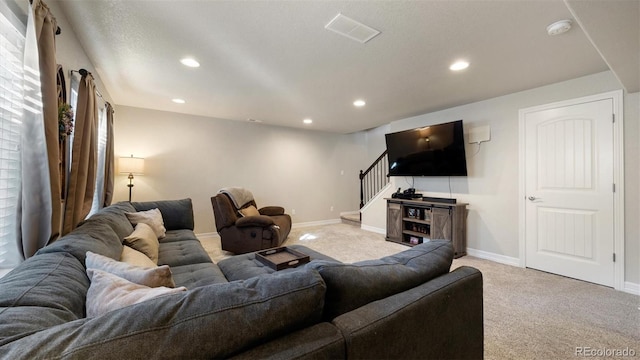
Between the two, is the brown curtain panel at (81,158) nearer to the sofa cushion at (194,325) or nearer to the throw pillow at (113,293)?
the throw pillow at (113,293)

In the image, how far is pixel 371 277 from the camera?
3.28ft

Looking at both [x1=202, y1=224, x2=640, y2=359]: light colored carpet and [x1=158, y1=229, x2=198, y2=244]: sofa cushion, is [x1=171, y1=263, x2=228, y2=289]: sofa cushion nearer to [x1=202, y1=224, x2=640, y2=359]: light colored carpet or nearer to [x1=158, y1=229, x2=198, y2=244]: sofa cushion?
[x1=158, y1=229, x2=198, y2=244]: sofa cushion

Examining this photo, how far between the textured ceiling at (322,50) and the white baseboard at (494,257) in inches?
86.9

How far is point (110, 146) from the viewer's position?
3.46 metres

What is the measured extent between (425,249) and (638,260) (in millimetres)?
2924

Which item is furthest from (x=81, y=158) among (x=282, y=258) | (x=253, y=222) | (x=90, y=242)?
(x=253, y=222)

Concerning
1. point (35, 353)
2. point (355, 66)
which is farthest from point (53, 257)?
point (355, 66)

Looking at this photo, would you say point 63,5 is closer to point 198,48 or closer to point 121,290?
point 198,48

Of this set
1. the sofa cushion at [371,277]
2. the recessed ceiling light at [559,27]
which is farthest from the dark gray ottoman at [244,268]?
the recessed ceiling light at [559,27]

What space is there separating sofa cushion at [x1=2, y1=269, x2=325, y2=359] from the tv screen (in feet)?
12.1

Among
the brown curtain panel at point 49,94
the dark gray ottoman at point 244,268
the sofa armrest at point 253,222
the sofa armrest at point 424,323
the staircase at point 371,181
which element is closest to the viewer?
the sofa armrest at point 424,323

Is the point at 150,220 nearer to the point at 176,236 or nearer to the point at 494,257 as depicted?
the point at 176,236

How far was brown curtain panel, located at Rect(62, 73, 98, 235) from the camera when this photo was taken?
5.99 ft

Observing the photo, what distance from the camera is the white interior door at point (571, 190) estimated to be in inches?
108
